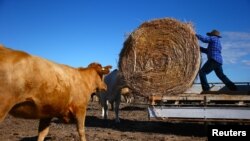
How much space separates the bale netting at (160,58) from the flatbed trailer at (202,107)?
39 centimetres

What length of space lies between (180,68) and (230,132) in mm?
2958

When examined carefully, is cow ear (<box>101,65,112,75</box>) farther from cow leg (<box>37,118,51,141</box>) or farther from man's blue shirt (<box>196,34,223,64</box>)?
man's blue shirt (<box>196,34,223,64</box>)

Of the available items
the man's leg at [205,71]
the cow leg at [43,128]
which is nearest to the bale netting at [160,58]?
the man's leg at [205,71]

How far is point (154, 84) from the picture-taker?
9.64m

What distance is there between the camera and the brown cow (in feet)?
17.7

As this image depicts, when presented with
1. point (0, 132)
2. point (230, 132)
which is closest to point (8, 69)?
point (230, 132)

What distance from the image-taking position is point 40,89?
19.2 feet

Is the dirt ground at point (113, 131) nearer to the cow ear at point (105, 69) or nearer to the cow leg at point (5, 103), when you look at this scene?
the cow ear at point (105, 69)

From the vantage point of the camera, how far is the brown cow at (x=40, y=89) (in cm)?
540

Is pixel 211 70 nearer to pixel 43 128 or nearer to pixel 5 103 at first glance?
pixel 43 128

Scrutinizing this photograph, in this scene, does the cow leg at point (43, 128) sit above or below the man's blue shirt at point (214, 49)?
below

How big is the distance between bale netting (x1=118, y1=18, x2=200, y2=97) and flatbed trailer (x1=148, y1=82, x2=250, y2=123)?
386mm

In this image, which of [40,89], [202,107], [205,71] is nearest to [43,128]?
[40,89]
